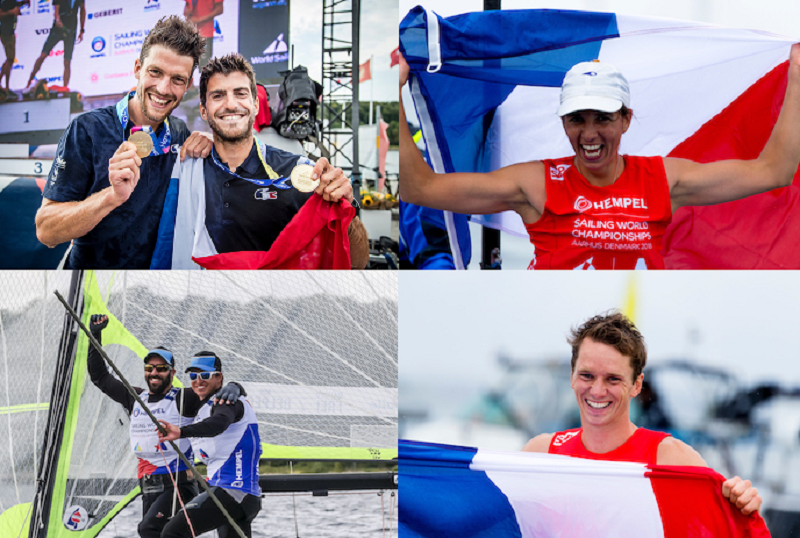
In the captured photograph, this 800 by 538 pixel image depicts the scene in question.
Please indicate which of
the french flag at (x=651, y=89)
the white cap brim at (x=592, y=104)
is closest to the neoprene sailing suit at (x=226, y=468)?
the french flag at (x=651, y=89)

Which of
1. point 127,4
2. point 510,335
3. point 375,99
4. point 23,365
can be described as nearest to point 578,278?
point 510,335

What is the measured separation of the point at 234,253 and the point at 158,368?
597mm

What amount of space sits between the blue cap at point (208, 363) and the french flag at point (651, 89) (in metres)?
1.23

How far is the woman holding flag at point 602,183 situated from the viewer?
217 cm

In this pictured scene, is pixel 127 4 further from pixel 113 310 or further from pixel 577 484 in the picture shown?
pixel 577 484

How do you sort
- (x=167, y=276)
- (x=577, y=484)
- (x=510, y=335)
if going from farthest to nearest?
(x=167, y=276), (x=510, y=335), (x=577, y=484)

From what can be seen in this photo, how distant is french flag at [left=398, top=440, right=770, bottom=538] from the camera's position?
6.85ft

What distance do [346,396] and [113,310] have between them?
108 centimetres

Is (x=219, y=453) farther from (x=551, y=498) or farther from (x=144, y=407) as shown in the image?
(x=551, y=498)

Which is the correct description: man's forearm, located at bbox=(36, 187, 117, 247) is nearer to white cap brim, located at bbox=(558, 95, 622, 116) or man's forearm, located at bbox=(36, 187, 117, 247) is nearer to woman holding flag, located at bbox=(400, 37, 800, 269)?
woman holding flag, located at bbox=(400, 37, 800, 269)

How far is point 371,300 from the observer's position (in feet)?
7.85

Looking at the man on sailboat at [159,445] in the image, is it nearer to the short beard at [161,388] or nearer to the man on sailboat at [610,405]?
the short beard at [161,388]

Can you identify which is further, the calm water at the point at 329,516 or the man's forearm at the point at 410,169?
the calm water at the point at 329,516

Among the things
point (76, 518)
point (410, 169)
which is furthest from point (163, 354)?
point (410, 169)
